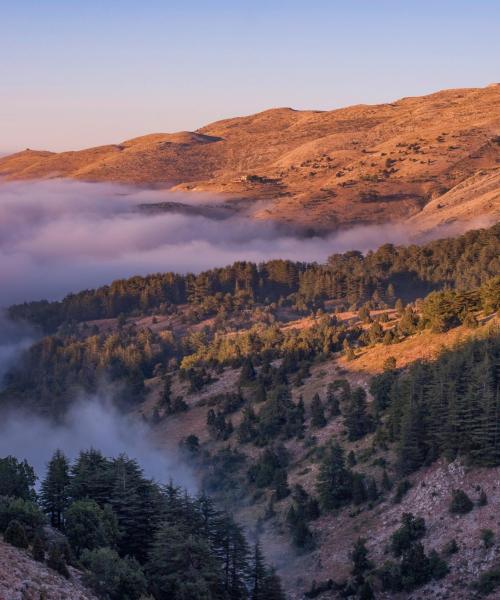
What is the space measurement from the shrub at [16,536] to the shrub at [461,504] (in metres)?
20.0

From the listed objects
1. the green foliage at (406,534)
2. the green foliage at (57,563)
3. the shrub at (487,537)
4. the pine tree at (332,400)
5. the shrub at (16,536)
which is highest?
the shrub at (16,536)

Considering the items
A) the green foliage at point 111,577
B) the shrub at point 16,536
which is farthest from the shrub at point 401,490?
the shrub at point 16,536

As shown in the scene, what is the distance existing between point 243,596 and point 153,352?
2712 inches

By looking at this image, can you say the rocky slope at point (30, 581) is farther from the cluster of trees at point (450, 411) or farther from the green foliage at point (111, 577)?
the cluster of trees at point (450, 411)

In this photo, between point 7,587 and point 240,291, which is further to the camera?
point 240,291

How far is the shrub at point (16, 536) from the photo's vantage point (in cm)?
3566

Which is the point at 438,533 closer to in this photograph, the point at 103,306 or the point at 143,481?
the point at 143,481

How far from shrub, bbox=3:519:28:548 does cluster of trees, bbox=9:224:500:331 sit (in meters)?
70.7

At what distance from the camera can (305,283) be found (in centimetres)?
12681

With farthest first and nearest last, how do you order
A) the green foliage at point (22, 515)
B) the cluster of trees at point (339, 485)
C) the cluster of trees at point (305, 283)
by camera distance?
the cluster of trees at point (305, 283) < the cluster of trees at point (339, 485) < the green foliage at point (22, 515)

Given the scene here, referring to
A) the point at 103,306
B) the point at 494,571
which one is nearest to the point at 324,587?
the point at 494,571

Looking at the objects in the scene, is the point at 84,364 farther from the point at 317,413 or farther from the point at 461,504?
the point at 461,504

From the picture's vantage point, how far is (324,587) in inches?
1799

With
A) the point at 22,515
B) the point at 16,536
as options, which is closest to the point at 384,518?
the point at 22,515
